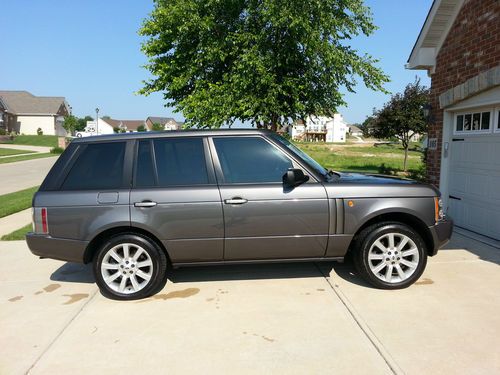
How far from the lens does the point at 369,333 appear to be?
132 inches

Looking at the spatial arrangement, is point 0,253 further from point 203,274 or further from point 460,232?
point 460,232

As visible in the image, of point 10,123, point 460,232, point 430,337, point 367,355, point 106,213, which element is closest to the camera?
point 367,355

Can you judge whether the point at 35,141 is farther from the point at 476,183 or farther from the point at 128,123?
the point at 128,123

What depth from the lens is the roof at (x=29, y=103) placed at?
64.2 meters

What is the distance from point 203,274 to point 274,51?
8960 millimetres

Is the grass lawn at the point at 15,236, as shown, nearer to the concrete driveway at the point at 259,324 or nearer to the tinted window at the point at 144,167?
the concrete driveway at the point at 259,324

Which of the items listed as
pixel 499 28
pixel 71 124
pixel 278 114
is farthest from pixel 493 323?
pixel 71 124

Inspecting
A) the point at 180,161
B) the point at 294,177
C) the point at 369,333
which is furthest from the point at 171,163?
the point at 369,333

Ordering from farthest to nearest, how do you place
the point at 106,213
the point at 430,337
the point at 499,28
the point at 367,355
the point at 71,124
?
the point at 71,124 → the point at 499,28 → the point at 106,213 → the point at 430,337 → the point at 367,355

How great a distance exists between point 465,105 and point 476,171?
1.19m

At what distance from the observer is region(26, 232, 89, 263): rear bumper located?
4070 millimetres

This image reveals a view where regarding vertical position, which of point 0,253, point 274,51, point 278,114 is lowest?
point 0,253

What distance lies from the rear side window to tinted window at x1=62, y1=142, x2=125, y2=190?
8.7 inches

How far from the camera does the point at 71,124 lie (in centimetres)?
6681
